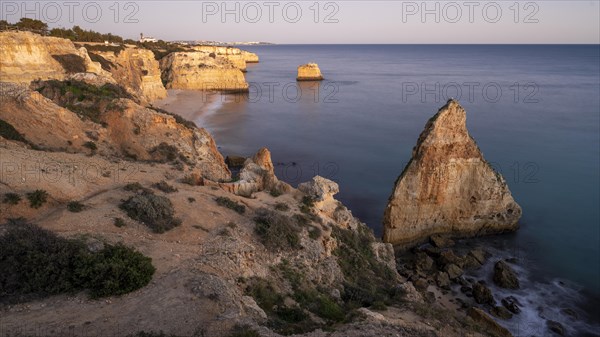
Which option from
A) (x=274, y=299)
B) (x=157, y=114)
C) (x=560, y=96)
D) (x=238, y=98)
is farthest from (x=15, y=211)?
(x=560, y=96)

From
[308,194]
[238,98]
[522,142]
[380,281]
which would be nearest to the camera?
[380,281]

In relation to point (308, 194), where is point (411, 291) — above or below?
below

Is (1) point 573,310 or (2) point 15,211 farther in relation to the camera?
(1) point 573,310

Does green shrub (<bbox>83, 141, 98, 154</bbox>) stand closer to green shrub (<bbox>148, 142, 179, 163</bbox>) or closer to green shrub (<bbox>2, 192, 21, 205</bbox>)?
green shrub (<bbox>148, 142, 179, 163</bbox>)

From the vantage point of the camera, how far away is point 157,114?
2675 centimetres

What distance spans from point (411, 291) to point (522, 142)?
3678 centimetres

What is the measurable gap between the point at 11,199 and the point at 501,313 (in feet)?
72.2

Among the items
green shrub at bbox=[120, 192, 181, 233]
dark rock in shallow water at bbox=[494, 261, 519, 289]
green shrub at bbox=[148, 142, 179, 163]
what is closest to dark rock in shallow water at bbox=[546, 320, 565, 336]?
dark rock in shallow water at bbox=[494, 261, 519, 289]

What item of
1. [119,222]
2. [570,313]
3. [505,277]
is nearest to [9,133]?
[119,222]

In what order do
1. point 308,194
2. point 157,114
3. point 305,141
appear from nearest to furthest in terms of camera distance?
point 308,194 < point 157,114 < point 305,141

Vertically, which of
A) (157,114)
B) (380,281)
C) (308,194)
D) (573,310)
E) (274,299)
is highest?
(157,114)

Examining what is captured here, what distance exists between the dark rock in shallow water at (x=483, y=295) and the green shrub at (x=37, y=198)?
67.8 feet

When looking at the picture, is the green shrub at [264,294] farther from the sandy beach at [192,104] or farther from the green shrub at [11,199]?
the sandy beach at [192,104]

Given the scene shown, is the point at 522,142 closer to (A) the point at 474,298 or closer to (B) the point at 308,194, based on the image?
(A) the point at 474,298
